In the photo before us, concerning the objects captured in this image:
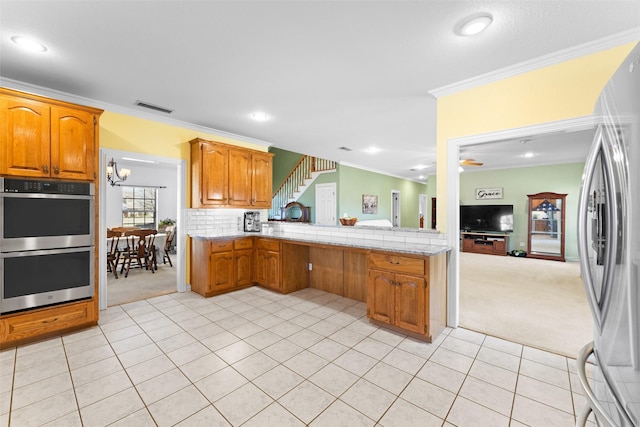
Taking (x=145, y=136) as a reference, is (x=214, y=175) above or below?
below

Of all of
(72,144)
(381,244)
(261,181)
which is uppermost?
(72,144)

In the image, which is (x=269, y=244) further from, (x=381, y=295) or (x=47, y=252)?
(x=47, y=252)

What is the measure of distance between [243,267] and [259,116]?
2302 mm

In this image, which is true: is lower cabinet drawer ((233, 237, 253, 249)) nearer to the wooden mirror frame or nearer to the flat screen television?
the flat screen television

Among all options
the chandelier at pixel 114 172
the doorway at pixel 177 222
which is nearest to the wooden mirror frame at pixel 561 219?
the doorway at pixel 177 222

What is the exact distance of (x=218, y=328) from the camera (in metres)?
3.01

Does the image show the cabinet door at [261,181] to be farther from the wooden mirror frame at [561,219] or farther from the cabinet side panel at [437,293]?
the wooden mirror frame at [561,219]

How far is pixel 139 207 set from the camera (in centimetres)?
789

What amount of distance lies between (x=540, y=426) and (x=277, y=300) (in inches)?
116

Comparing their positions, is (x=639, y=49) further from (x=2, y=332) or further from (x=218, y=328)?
(x=2, y=332)

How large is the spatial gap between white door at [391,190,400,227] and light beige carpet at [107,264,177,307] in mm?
7685

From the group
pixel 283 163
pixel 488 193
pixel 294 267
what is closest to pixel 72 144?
pixel 294 267

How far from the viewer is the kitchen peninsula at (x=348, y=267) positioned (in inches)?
108

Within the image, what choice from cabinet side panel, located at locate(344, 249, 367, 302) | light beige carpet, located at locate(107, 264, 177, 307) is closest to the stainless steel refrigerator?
cabinet side panel, located at locate(344, 249, 367, 302)
